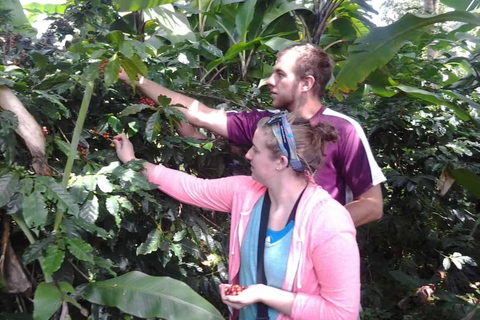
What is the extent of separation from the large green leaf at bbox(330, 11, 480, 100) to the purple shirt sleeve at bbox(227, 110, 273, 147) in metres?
1.51

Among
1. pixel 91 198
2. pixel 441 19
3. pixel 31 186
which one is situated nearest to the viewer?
pixel 31 186

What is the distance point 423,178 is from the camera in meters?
3.33

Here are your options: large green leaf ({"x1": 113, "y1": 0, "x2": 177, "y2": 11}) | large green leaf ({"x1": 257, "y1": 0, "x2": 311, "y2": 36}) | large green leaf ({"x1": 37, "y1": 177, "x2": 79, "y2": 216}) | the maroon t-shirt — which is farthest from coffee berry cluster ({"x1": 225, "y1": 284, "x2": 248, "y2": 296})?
large green leaf ({"x1": 257, "y1": 0, "x2": 311, "y2": 36})

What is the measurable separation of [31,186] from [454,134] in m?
3.38

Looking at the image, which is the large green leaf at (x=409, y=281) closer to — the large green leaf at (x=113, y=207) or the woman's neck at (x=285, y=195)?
the woman's neck at (x=285, y=195)

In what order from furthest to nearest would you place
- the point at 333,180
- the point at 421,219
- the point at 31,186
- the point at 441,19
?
1. the point at 421,219
2. the point at 441,19
3. the point at 333,180
4. the point at 31,186

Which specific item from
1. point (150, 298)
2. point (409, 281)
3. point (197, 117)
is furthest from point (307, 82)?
point (409, 281)

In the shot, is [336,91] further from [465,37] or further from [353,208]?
[353,208]

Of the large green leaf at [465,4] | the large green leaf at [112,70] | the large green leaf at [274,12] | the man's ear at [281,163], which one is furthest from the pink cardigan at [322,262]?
the large green leaf at [465,4]

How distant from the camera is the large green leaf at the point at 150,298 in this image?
1312 mm

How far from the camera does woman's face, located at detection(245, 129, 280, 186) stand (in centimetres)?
142

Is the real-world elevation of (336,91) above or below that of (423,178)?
above

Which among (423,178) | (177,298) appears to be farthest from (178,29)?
(177,298)

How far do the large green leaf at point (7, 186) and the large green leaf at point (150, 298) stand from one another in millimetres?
377
